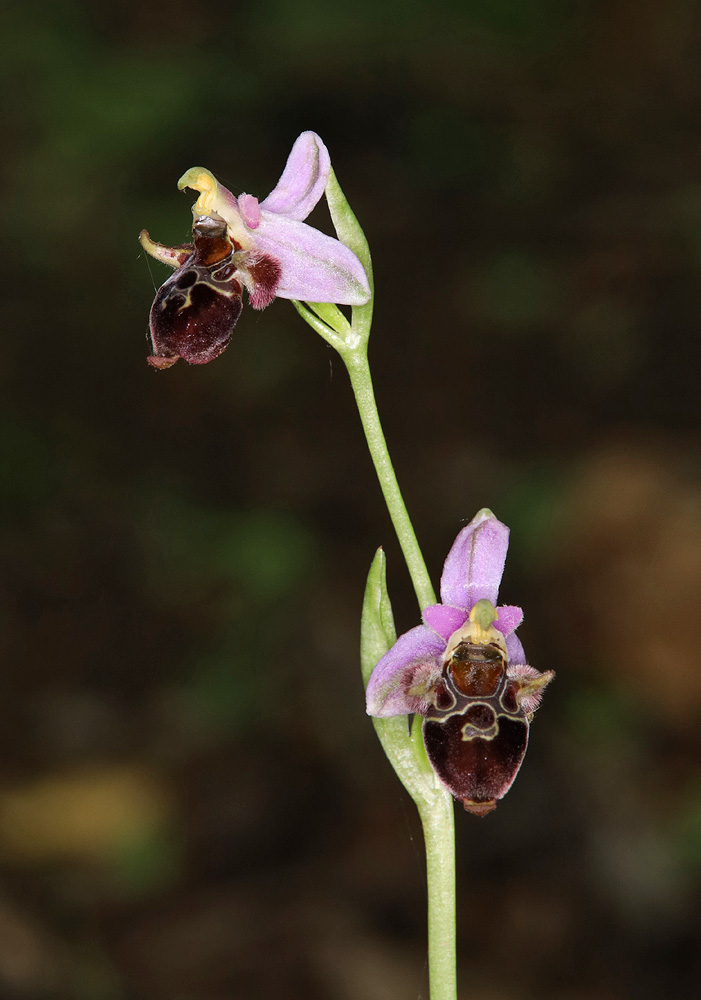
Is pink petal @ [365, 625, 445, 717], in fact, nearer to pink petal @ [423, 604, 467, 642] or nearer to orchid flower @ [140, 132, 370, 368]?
pink petal @ [423, 604, 467, 642]

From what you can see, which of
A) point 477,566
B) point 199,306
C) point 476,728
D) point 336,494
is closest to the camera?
point 476,728

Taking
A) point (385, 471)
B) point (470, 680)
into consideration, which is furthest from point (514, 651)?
point (385, 471)

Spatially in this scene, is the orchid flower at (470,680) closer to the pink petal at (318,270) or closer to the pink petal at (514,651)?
the pink petal at (514,651)

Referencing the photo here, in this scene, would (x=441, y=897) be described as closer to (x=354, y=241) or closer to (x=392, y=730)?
(x=392, y=730)

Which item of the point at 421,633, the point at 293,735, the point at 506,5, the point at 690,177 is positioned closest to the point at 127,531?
the point at 293,735

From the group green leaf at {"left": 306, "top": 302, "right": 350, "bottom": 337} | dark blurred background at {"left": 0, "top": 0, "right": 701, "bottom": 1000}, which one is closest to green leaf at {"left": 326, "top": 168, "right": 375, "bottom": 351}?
green leaf at {"left": 306, "top": 302, "right": 350, "bottom": 337}

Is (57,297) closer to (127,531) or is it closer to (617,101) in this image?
(127,531)

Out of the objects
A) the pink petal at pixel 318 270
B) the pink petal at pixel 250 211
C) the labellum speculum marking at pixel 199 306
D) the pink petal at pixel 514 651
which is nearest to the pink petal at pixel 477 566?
the pink petal at pixel 514 651
